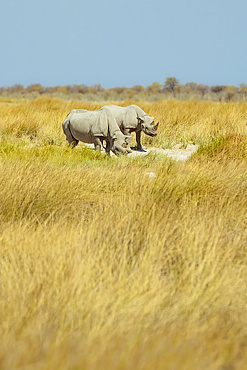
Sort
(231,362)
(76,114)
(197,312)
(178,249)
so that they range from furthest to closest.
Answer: (76,114) < (178,249) < (197,312) < (231,362)

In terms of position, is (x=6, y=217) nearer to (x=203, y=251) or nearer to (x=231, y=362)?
(x=203, y=251)

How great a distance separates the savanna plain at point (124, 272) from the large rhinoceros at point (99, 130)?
7.67 ft

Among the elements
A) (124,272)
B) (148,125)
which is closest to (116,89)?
(148,125)

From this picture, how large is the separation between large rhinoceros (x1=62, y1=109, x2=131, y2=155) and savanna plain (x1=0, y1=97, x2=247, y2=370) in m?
2.34

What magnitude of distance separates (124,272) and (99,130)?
530cm

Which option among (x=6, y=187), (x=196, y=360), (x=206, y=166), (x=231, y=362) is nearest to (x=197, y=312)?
(x=231, y=362)

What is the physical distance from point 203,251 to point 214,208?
0.98 meters

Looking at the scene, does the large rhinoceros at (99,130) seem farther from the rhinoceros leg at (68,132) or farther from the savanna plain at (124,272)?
the savanna plain at (124,272)

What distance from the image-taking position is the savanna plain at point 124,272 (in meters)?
1.91

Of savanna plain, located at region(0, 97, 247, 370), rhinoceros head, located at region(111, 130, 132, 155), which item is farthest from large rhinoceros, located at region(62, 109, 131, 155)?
savanna plain, located at region(0, 97, 247, 370)

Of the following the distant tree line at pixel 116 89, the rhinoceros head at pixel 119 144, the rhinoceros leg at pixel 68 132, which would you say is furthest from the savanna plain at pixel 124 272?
the distant tree line at pixel 116 89

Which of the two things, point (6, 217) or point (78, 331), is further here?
point (6, 217)

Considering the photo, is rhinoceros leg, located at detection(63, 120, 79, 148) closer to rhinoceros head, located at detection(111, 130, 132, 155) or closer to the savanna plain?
rhinoceros head, located at detection(111, 130, 132, 155)

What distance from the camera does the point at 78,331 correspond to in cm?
208
